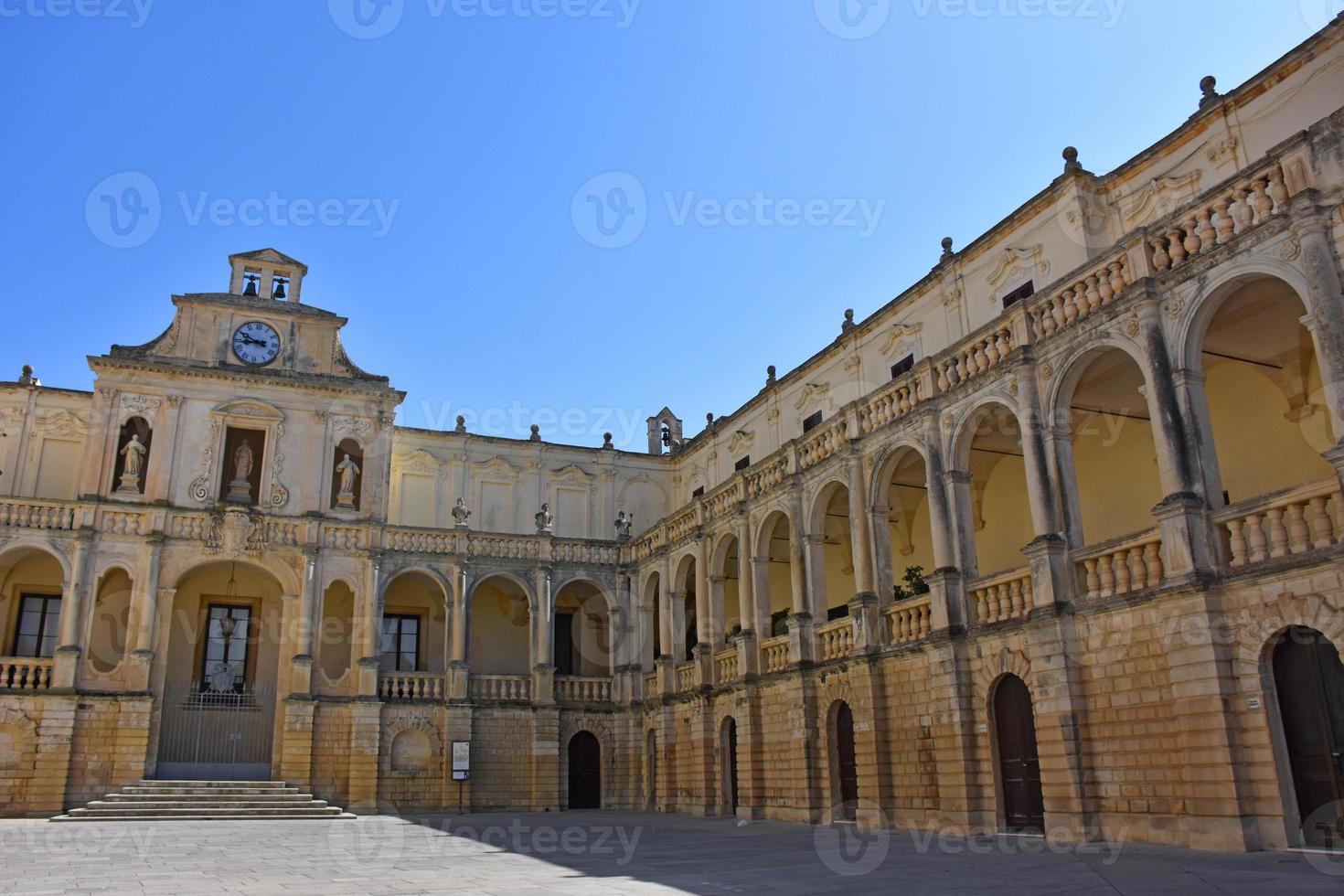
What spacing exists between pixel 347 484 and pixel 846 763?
17.2m

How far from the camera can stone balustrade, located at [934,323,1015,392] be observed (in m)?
18.0

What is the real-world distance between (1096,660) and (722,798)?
41.6 feet

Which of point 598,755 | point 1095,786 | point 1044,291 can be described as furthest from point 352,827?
point 1044,291

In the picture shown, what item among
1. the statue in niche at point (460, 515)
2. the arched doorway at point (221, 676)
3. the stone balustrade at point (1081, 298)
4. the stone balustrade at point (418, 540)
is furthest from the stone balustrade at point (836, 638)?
the arched doorway at point (221, 676)

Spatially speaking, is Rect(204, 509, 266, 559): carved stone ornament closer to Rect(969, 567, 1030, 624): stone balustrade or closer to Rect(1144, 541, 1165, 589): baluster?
Rect(969, 567, 1030, 624): stone balustrade

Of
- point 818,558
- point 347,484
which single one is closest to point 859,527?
point 818,558

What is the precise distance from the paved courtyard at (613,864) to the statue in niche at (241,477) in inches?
451

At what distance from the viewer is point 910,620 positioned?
19578 mm

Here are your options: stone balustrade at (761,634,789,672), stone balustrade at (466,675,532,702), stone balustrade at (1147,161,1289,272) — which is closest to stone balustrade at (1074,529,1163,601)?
stone balustrade at (1147,161,1289,272)

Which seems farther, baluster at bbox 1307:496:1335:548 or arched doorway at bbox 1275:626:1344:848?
arched doorway at bbox 1275:626:1344:848

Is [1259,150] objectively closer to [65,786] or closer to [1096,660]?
[1096,660]

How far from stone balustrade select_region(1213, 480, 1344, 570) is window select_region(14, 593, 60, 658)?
92.1ft

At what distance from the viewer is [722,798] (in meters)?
25.7

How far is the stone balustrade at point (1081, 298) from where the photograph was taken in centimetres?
1573
